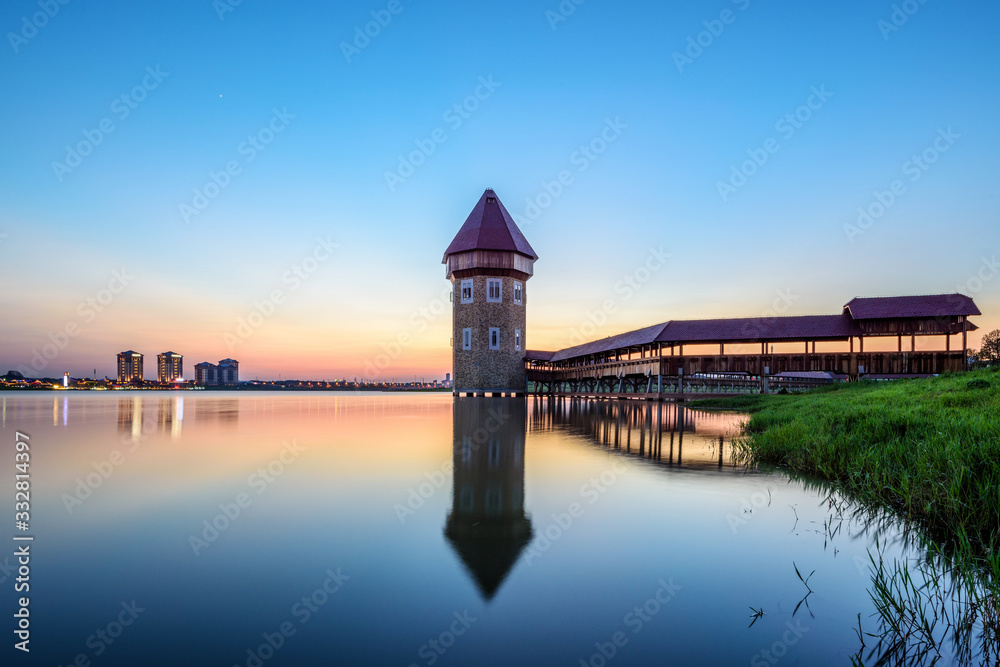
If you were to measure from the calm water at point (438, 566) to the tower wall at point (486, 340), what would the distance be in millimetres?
31548

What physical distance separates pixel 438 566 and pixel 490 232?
37.4 meters

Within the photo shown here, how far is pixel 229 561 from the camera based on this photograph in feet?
12.3

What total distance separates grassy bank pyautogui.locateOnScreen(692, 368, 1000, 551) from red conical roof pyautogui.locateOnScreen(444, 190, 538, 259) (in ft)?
98.1

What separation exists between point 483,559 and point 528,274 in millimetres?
37937

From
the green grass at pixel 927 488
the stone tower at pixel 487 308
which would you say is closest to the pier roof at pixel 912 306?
the green grass at pixel 927 488

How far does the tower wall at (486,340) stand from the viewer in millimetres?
39312

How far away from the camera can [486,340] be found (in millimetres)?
39469

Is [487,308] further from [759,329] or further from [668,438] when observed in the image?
[668,438]

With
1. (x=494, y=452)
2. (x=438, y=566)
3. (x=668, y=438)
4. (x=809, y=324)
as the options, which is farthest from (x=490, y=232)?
(x=438, y=566)

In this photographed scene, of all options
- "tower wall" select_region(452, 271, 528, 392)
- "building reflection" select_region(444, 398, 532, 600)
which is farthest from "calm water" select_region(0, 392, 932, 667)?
"tower wall" select_region(452, 271, 528, 392)

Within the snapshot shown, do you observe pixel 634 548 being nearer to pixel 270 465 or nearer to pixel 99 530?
pixel 99 530

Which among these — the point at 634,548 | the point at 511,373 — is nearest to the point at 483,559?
the point at 634,548

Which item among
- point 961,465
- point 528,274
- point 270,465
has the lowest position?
point 270,465

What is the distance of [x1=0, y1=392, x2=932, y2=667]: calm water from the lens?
2.53 meters
